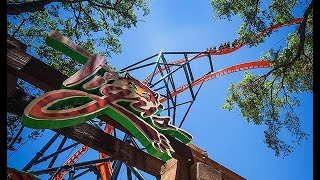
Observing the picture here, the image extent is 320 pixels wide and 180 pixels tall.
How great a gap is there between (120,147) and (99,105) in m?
→ 0.82

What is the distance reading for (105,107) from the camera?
4277mm

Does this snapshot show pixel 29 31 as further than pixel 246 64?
No

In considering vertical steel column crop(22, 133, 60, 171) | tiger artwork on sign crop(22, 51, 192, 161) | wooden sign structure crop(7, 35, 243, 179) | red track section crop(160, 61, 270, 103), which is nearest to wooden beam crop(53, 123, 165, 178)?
wooden sign structure crop(7, 35, 243, 179)

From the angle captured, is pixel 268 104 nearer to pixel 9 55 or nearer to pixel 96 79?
pixel 96 79

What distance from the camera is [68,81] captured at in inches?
160

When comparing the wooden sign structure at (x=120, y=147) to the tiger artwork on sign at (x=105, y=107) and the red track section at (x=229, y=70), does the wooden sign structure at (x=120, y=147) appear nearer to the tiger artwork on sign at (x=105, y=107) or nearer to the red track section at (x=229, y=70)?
the tiger artwork on sign at (x=105, y=107)

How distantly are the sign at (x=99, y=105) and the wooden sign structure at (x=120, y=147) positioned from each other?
0.84 feet

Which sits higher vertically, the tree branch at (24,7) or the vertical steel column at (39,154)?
the tree branch at (24,7)

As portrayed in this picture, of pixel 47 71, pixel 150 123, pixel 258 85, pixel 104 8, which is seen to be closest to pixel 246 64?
pixel 258 85

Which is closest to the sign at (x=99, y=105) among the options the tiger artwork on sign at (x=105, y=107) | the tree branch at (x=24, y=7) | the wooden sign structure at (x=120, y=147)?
the tiger artwork on sign at (x=105, y=107)

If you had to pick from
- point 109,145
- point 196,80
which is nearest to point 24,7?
point 109,145

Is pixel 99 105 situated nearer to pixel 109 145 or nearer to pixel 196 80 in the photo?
pixel 109 145

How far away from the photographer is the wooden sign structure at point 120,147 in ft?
13.3

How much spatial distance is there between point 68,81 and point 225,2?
9381mm
